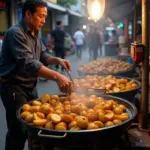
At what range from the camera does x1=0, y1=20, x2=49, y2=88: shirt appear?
8.68 ft

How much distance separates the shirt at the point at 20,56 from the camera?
2.64 meters

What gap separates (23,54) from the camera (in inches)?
→ 106

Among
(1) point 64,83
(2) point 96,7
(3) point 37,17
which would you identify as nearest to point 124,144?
(1) point 64,83

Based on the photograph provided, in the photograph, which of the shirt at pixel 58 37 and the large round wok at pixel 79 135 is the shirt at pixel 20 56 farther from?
the shirt at pixel 58 37

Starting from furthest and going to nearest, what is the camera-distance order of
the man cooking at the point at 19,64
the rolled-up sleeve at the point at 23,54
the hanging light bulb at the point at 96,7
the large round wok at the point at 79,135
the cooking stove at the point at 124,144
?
the hanging light bulb at the point at 96,7
the man cooking at the point at 19,64
the rolled-up sleeve at the point at 23,54
the cooking stove at the point at 124,144
the large round wok at the point at 79,135

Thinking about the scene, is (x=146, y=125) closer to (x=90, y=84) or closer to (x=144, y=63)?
(x=144, y=63)

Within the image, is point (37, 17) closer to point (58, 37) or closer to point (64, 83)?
point (64, 83)

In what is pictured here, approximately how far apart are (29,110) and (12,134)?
0.74 metres

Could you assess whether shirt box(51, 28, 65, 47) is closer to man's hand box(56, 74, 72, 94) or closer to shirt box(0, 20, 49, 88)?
shirt box(0, 20, 49, 88)

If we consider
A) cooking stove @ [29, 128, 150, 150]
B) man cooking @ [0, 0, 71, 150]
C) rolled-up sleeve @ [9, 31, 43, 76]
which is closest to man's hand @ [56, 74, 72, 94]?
rolled-up sleeve @ [9, 31, 43, 76]

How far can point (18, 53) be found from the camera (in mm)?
2701

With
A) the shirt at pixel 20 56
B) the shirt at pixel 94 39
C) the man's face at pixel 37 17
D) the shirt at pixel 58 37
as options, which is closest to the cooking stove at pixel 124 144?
the shirt at pixel 20 56

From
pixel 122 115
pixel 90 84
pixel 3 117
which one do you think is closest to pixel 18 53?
pixel 122 115

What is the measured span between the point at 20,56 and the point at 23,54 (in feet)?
0.13
